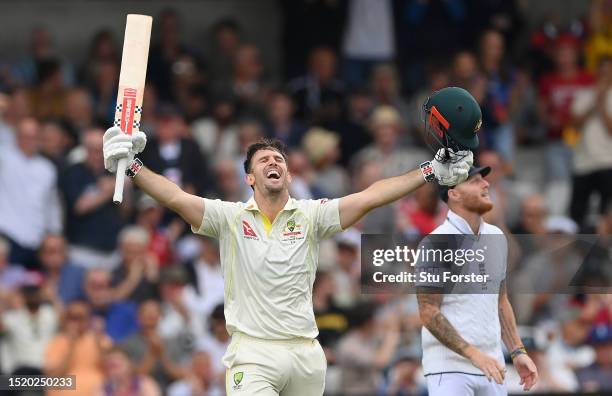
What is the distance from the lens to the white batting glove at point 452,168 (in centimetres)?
1036

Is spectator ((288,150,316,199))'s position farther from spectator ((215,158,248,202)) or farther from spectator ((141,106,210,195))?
spectator ((141,106,210,195))

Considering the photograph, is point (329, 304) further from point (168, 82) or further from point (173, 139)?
point (168, 82)

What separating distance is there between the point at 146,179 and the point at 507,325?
280 centimetres

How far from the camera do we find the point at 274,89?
19000 millimetres

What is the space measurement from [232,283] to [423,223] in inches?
268

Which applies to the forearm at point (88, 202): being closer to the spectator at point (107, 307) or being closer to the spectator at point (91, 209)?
the spectator at point (91, 209)

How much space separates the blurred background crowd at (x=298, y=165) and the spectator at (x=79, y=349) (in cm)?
2

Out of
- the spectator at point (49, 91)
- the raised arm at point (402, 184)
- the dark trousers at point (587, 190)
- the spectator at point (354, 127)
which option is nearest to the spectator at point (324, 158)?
the spectator at point (354, 127)

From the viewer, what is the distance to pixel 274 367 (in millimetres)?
10422

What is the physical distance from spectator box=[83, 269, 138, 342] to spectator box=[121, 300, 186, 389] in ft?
0.65

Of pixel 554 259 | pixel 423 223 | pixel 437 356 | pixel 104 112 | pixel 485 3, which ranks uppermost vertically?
pixel 485 3

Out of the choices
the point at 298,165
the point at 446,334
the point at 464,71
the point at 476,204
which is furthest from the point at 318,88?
the point at 446,334

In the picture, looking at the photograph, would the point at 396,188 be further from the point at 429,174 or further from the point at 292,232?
the point at 292,232

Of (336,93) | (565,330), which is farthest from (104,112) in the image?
(565,330)
